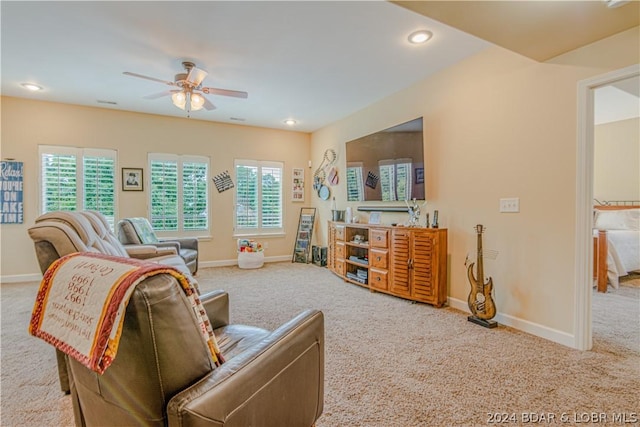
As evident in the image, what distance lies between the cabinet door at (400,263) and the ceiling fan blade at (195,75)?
2.67m

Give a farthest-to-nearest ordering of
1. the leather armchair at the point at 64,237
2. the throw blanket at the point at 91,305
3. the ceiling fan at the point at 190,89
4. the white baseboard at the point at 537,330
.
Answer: the ceiling fan at the point at 190,89
the white baseboard at the point at 537,330
the leather armchair at the point at 64,237
the throw blanket at the point at 91,305

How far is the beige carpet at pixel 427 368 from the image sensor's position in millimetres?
1692

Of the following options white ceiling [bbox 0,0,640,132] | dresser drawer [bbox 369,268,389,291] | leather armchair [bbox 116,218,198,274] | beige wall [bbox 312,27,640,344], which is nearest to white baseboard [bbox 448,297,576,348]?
beige wall [bbox 312,27,640,344]

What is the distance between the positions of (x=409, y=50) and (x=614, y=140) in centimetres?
492

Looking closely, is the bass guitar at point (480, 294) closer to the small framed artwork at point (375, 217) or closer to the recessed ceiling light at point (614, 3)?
the small framed artwork at point (375, 217)

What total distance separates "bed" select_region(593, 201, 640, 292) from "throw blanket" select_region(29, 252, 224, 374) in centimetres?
491

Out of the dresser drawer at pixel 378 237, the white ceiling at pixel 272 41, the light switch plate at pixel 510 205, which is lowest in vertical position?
the dresser drawer at pixel 378 237

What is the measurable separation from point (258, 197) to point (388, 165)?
2.85 meters

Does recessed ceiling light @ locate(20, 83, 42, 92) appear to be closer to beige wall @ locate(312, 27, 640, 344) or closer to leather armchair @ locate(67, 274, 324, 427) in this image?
leather armchair @ locate(67, 274, 324, 427)

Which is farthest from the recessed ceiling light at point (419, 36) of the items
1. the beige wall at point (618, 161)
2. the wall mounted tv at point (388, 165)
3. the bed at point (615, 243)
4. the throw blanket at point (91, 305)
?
the beige wall at point (618, 161)

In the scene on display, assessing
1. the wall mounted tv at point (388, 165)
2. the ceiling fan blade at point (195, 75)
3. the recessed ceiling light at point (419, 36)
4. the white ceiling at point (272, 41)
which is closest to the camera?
the white ceiling at point (272, 41)

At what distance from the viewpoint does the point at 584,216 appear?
2.38 meters

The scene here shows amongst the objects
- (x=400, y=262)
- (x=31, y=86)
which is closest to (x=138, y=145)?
(x=31, y=86)

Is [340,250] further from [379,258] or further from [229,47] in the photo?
[229,47]
